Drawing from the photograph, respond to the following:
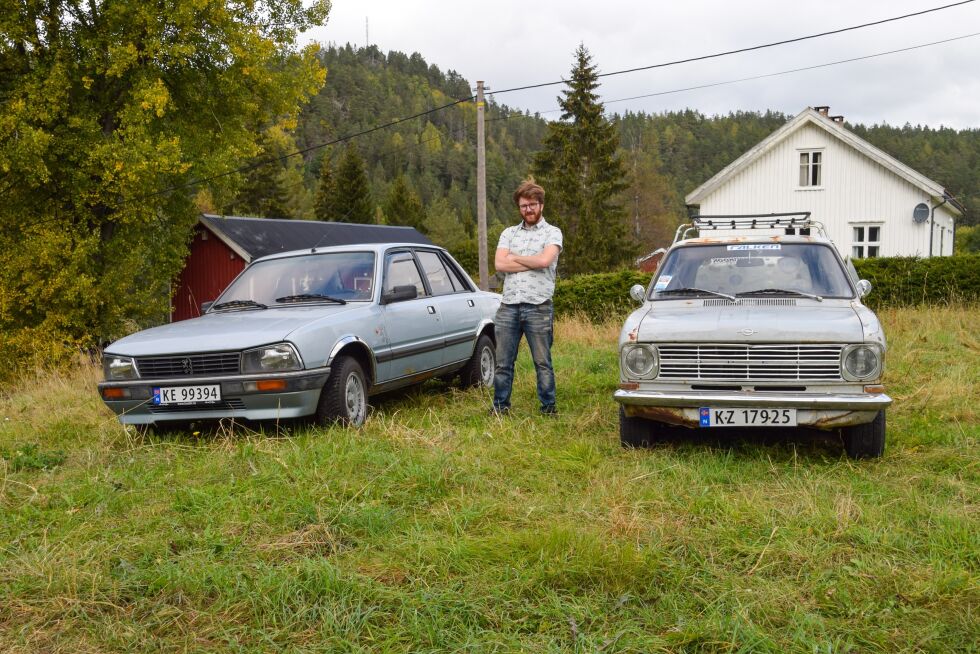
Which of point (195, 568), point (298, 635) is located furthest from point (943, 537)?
point (195, 568)

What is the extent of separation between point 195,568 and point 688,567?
2146mm

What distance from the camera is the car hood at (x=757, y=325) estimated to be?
195 inches

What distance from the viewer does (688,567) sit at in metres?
3.45

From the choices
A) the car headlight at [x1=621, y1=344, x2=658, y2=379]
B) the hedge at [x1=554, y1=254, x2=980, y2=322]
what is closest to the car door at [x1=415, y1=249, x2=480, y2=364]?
the car headlight at [x1=621, y1=344, x2=658, y2=379]

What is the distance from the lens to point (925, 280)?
51.8ft

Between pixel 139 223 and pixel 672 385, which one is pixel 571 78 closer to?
pixel 139 223

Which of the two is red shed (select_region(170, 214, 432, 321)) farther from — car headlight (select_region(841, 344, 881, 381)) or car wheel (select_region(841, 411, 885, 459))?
car headlight (select_region(841, 344, 881, 381))

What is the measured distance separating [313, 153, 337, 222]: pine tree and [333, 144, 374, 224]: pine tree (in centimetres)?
39

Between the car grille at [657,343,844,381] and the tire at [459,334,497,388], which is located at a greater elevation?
the car grille at [657,343,844,381]

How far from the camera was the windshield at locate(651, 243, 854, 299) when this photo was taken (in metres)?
5.92

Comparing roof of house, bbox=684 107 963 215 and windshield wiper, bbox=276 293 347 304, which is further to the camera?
roof of house, bbox=684 107 963 215

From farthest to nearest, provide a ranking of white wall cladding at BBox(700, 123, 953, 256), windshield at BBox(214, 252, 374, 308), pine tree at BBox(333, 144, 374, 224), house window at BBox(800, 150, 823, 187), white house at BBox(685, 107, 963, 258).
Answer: pine tree at BBox(333, 144, 374, 224)
house window at BBox(800, 150, 823, 187)
white wall cladding at BBox(700, 123, 953, 256)
white house at BBox(685, 107, 963, 258)
windshield at BBox(214, 252, 374, 308)

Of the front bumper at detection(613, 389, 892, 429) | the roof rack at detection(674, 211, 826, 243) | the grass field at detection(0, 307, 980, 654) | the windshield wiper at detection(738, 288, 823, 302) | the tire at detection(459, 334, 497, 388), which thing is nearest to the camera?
the grass field at detection(0, 307, 980, 654)

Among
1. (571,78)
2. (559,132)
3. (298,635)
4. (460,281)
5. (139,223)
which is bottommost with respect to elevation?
(298,635)
